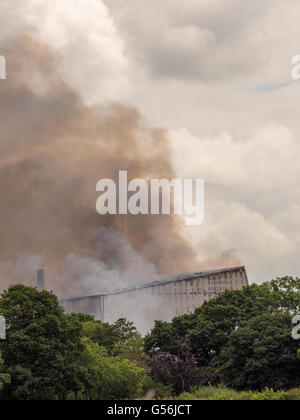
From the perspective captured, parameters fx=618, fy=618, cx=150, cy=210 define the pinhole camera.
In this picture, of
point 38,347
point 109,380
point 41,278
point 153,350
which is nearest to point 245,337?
point 153,350

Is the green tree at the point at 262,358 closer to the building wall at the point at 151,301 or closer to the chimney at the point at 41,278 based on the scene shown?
the building wall at the point at 151,301

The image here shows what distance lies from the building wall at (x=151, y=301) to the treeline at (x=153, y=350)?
19315 mm

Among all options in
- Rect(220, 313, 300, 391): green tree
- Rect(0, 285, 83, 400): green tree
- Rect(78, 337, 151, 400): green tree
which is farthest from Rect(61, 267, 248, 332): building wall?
Rect(0, 285, 83, 400): green tree

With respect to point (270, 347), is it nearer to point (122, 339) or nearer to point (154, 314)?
point (122, 339)

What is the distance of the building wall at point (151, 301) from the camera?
Answer: 8831 cm

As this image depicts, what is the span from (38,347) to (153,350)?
22.3 meters

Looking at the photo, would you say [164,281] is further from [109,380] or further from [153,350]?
[109,380]

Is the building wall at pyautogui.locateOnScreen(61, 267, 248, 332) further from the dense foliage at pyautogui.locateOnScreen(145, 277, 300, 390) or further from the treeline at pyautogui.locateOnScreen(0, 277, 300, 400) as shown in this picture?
the dense foliage at pyautogui.locateOnScreen(145, 277, 300, 390)

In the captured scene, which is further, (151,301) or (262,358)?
(151,301)

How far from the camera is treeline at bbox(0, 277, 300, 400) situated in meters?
39.5

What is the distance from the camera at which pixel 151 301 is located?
92.1 m

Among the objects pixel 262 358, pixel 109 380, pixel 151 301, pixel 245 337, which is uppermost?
pixel 151 301
